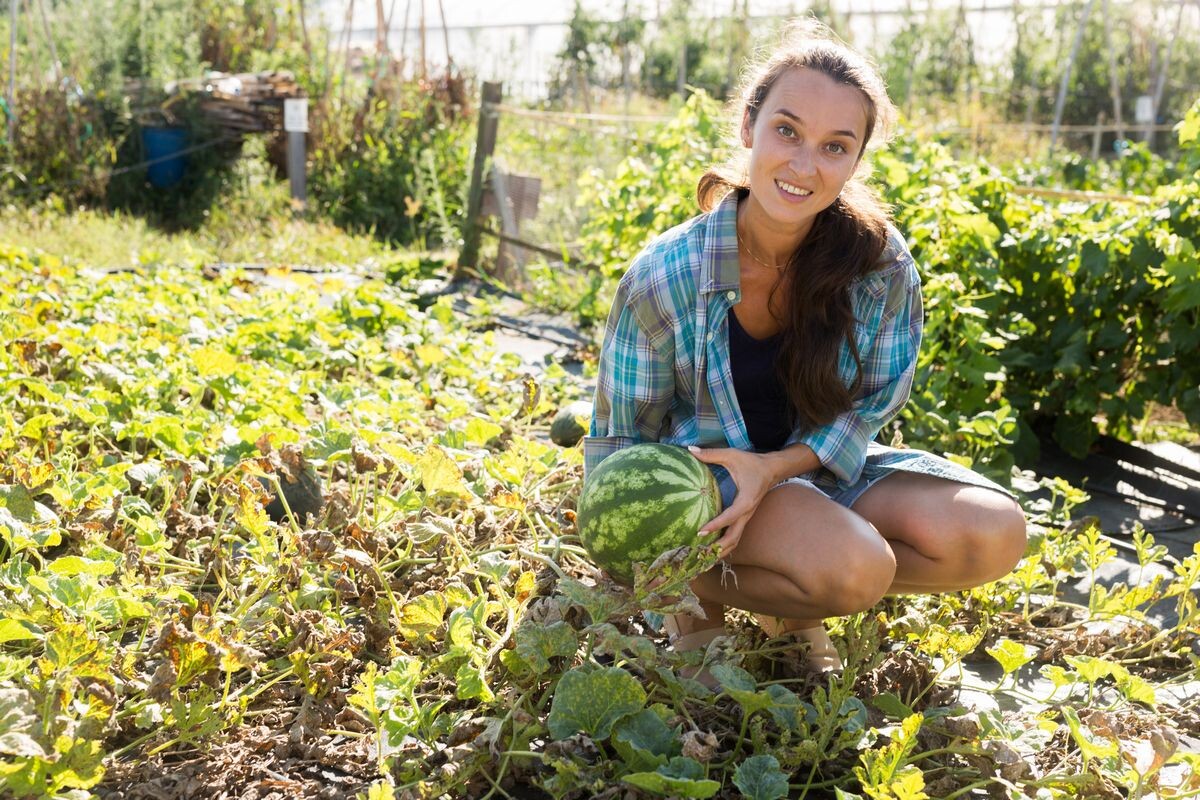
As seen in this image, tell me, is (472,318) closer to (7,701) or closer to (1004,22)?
(7,701)

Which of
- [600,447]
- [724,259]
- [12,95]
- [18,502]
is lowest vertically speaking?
[18,502]

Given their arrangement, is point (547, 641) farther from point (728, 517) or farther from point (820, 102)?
point (820, 102)

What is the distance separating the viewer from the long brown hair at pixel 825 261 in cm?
249

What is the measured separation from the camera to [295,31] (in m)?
11.9

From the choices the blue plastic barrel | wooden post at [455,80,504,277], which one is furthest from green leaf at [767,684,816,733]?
the blue plastic barrel

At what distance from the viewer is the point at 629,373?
2.54m

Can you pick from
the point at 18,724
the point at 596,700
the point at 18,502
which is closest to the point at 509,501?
the point at 596,700

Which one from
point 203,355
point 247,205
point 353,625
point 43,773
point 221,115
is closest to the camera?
point 43,773

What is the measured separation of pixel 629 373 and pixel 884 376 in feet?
1.86

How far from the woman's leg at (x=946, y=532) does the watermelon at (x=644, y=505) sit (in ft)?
1.36

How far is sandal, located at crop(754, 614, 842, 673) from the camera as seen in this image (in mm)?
2416

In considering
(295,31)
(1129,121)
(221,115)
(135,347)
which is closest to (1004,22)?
(1129,121)

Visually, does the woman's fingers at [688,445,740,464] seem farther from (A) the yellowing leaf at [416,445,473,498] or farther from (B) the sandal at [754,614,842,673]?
(A) the yellowing leaf at [416,445,473,498]

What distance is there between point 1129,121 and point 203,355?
14249 millimetres
